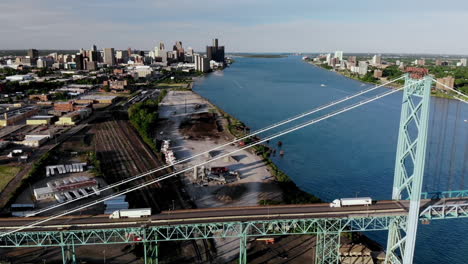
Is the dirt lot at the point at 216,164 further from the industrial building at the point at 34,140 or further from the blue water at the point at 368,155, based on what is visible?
the industrial building at the point at 34,140

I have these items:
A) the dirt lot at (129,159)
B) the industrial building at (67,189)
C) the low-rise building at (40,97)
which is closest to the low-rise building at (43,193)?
the industrial building at (67,189)

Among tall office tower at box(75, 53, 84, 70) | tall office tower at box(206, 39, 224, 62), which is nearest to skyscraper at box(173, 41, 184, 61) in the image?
tall office tower at box(206, 39, 224, 62)

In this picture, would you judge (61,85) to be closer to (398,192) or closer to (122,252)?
Result: (122,252)

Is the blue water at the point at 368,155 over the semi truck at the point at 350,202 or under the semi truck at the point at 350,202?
under

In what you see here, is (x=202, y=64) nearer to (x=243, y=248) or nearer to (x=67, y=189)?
(x=67, y=189)

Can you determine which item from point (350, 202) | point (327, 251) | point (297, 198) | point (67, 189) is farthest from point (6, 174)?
point (350, 202)

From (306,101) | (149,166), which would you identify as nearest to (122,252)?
(149,166)
